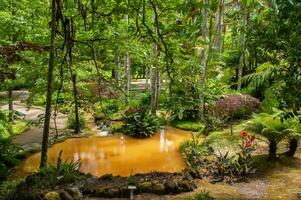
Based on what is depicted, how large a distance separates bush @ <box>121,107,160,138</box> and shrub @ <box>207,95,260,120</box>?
2.54m

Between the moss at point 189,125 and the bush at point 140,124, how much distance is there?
3.60 ft

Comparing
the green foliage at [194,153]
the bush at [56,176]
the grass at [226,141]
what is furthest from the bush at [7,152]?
the grass at [226,141]

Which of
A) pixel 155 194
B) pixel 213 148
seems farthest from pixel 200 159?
pixel 155 194

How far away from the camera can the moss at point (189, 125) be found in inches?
543

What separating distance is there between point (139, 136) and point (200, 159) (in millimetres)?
3944

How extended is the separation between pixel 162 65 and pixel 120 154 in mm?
6081

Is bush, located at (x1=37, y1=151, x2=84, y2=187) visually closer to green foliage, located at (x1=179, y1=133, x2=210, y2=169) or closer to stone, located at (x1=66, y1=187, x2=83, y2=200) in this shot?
stone, located at (x1=66, y1=187, x2=83, y2=200)

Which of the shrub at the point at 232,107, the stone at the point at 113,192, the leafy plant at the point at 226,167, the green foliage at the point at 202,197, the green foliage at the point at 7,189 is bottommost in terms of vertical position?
the green foliage at the point at 7,189

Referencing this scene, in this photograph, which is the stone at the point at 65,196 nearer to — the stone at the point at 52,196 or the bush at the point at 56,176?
the stone at the point at 52,196

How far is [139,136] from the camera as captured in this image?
41.9 feet

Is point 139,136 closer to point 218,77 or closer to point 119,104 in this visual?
point 119,104

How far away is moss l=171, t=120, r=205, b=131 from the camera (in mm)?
13797

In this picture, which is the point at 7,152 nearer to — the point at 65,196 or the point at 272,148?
the point at 65,196

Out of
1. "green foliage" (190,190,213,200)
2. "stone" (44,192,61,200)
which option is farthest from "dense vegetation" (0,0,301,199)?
"stone" (44,192,61,200)
